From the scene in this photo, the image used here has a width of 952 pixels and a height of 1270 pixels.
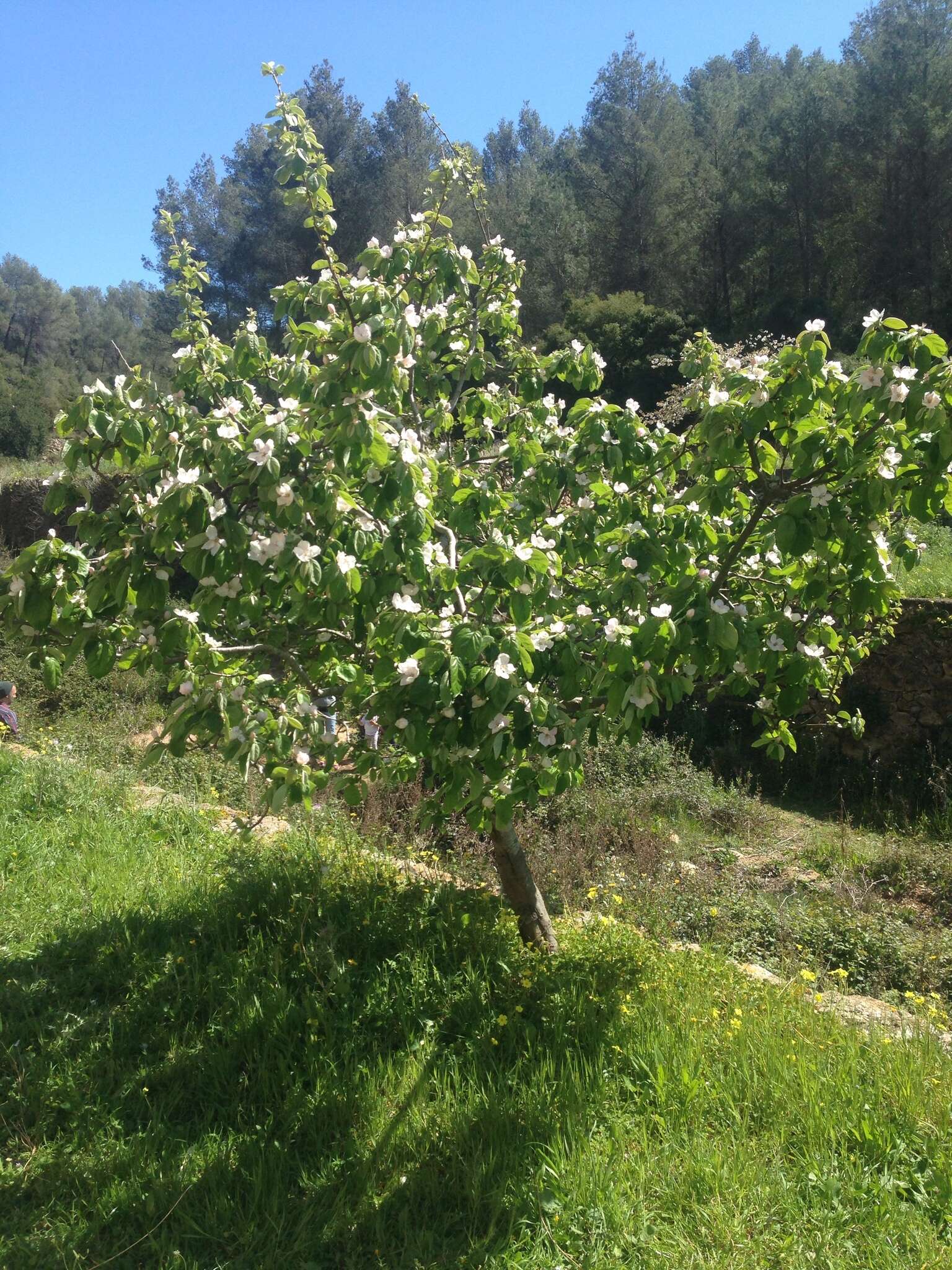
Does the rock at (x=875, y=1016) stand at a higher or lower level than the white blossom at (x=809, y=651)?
lower

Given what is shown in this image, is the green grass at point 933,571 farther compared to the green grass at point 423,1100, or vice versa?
the green grass at point 933,571

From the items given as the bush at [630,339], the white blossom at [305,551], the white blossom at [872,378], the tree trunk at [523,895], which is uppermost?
the bush at [630,339]

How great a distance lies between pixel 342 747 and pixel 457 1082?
1.12 metres

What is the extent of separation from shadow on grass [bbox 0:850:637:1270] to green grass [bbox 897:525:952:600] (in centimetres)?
558

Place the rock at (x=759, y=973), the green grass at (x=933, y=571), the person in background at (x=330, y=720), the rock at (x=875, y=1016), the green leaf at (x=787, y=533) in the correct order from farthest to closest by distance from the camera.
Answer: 1. the green grass at (x=933, y=571)
2. the rock at (x=759, y=973)
3. the rock at (x=875, y=1016)
4. the person in background at (x=330, y=720)
5. the green leaf at (x=787, y=533)

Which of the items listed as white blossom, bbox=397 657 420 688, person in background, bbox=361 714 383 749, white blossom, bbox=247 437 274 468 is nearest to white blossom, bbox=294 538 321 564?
white blossom, bbox=247 437 274 468

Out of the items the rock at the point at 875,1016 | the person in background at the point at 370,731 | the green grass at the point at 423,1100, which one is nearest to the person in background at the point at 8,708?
the green grass at the point at 423,1100

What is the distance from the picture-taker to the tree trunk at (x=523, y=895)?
3.47 meters

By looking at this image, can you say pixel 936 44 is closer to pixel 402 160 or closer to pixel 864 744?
pixel 402 160

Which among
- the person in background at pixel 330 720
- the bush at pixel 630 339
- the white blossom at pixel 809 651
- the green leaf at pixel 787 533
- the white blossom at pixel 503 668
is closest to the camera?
the white blossom at pixel 503 668

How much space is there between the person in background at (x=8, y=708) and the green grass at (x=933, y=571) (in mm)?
7514

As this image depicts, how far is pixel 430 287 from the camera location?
366 cm

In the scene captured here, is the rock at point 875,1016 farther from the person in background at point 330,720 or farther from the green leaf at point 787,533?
the person in background at point 330,720

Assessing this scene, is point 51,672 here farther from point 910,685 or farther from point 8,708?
point 910,685
